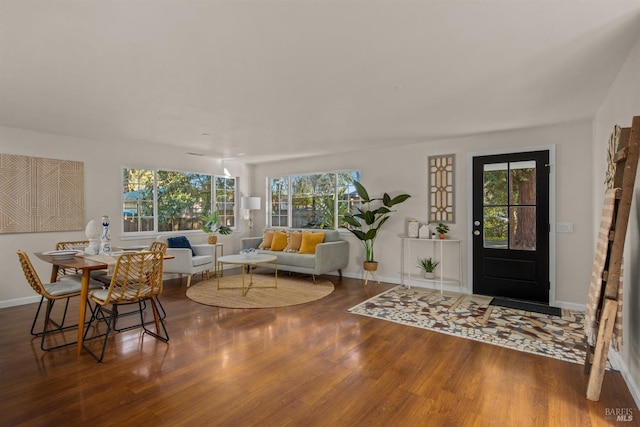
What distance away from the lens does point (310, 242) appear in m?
6.27

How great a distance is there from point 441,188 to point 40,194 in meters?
6.02

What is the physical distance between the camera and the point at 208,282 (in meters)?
5.93

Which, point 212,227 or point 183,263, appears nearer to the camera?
point 183,263

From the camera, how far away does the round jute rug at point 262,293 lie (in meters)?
4.61

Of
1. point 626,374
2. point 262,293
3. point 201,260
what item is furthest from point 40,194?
point 626,374

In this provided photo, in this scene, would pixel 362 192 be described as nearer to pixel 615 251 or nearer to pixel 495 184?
pixel 495 184

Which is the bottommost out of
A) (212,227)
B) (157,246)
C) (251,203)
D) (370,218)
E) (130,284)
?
(130,284)

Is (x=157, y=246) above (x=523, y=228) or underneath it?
underneath

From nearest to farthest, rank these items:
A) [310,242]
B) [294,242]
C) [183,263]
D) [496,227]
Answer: [496,227]
[183,263]
[310,242]
[294,242]

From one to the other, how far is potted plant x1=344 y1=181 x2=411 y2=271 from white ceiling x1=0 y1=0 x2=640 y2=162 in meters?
1.56

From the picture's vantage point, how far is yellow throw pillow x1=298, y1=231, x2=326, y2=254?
6.21 meters

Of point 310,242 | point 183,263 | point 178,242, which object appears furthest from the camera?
point 310,242

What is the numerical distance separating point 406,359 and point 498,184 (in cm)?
325

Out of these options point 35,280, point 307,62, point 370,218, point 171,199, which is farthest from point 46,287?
point 370,218
